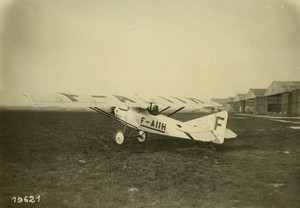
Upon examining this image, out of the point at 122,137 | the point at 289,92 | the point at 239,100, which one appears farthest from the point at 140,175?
the point at 239,100

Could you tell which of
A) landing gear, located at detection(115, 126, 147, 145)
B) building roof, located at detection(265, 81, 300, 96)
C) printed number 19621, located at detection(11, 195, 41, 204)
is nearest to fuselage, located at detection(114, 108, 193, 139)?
landing gear, located at detection(115, 126, 147, 145)

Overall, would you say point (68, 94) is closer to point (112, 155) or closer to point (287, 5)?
point (112, 155)

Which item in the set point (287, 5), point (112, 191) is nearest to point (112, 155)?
point (112, 191)

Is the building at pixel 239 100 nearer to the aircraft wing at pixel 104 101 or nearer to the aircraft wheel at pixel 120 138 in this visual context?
the aircraft wing at pixel 104 101

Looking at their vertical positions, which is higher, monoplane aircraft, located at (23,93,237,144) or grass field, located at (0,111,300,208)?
monoplane aircraft, located at (23,93,237,144)

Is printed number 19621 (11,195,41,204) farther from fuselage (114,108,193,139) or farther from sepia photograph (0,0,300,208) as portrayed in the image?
fuselage (114,108,193,139)

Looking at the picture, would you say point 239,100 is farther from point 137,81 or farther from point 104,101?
point 104,101
